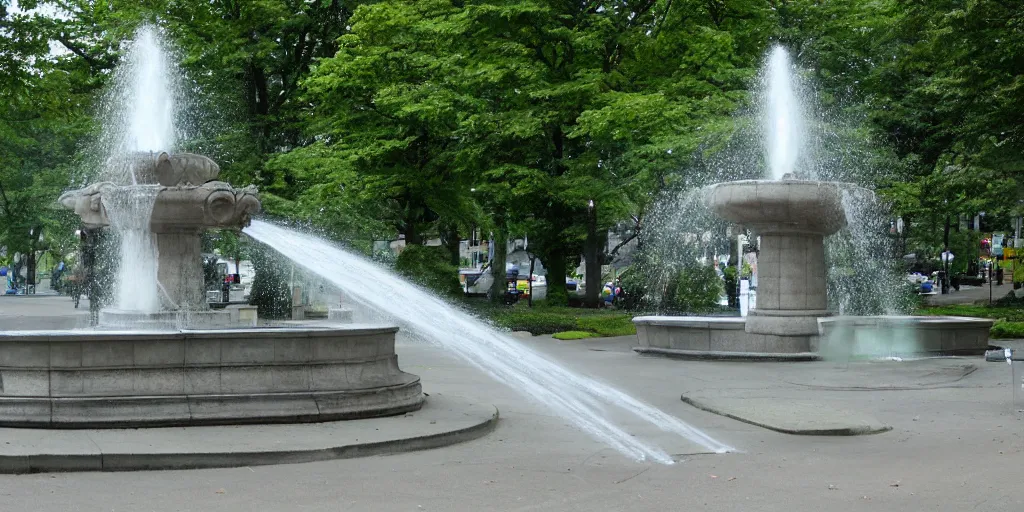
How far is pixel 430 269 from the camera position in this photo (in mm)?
34312

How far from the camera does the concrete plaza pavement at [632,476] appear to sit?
8.40 m

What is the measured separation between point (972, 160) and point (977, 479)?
2424 centimetres

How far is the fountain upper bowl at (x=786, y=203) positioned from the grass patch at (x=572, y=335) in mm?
7399

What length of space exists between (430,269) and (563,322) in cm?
582

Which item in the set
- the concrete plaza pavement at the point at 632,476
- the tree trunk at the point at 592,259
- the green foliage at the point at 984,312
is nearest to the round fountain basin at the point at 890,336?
the concrete plaza pavement at the point at 632,476

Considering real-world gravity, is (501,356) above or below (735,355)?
above

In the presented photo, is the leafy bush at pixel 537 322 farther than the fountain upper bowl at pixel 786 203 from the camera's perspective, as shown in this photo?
Yes

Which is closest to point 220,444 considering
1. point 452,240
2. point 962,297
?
point 452,240

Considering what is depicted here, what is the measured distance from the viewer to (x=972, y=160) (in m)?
31.9

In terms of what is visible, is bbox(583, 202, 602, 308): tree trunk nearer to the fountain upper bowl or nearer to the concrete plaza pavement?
the fountain upper bowl

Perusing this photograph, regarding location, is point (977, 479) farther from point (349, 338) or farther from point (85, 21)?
point (85, 21)

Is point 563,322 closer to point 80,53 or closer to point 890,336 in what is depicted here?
point 890,336

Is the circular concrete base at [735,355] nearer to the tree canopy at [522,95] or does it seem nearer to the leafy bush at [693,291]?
the tree canopy at [522,95]

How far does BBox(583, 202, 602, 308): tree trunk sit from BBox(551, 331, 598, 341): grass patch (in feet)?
26.2
